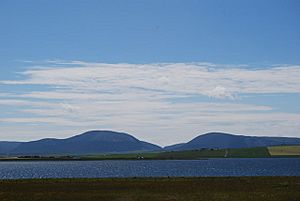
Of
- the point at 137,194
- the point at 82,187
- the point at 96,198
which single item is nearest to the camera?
the point at 96,198

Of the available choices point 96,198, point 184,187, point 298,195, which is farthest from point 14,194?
Answer: point 298,195

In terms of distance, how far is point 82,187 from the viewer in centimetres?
8206

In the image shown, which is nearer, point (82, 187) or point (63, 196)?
point (63, 196)

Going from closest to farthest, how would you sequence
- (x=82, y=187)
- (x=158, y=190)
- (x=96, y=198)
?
1. (x=96, y=198)
2. (x=158, y=190)
3. (x=82, y=187)

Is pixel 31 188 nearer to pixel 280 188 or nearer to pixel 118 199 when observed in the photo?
pixel 118 199

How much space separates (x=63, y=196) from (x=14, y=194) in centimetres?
850

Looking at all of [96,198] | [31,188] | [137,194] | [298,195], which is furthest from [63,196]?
[298,195]

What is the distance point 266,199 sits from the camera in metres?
61.5

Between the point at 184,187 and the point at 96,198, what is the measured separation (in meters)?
20.0

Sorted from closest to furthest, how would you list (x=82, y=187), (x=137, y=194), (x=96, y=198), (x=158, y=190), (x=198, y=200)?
(x=198, y=200), (x=96, y=198), (x=137, y=194), (x=158, y=190), (x=82, y=187)

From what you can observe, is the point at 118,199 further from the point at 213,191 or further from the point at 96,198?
the point at 213,191

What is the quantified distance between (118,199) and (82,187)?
19237 mm

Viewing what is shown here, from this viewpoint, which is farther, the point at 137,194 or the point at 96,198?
the point at 137,194

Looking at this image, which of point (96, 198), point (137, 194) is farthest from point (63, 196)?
point (137, 194)
